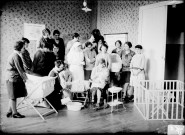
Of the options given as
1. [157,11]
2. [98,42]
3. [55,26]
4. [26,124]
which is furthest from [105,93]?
[55,26]

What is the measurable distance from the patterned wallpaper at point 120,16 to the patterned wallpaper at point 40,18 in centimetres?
63

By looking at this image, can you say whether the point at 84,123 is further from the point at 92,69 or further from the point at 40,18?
the point at 40,18

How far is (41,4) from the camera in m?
6.29

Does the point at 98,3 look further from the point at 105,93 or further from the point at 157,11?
the point at 105,93

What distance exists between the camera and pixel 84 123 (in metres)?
3.71

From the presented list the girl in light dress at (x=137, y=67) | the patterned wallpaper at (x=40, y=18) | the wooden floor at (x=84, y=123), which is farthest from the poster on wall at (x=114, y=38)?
the wooden floor at (x=84, y=123)

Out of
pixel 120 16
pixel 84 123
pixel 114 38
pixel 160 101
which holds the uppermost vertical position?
pixel 120 16

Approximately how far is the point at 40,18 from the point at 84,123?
3.81 metres

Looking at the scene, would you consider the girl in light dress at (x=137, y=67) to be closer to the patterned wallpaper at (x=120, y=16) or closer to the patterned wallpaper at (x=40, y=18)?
the patterned wallpaper at (x=120, y=16)

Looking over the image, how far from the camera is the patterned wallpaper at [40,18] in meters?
5.72

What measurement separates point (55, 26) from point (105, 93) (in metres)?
2.95

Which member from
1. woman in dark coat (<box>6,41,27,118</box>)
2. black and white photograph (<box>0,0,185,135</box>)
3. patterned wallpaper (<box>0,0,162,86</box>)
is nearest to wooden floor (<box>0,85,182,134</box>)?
black and white photograph (<box>0,0,185,135</box>)

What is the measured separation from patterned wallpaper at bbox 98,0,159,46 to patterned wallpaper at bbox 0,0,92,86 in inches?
24.9

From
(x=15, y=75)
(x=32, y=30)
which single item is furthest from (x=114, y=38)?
(x=15, y=75)
